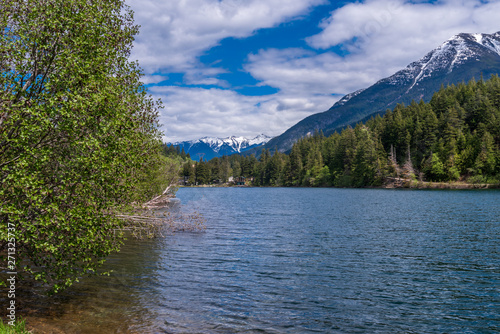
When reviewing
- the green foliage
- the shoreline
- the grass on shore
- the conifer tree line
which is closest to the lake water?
the grass on shore

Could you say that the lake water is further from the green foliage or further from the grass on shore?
the green foliage

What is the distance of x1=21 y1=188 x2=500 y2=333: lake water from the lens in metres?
13.9

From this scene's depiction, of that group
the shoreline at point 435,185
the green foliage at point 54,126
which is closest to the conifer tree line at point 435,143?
the shoreline at point 435,185

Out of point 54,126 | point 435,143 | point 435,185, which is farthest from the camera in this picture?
point 435,143

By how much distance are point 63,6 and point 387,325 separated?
18641 mm

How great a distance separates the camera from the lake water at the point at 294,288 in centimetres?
1386

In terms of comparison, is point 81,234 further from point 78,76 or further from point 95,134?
point 78,76

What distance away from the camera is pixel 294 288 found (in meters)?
18.6

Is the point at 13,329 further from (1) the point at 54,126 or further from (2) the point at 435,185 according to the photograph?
(2) the point at 435,185

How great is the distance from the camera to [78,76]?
459 inches

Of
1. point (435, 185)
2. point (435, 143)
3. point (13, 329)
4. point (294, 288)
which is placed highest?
point (435, 143)

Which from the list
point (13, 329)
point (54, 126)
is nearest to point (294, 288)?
point (13, 329)

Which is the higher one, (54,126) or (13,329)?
(54,126)

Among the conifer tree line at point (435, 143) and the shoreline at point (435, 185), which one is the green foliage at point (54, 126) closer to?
the shoreline at point (435, 185)
